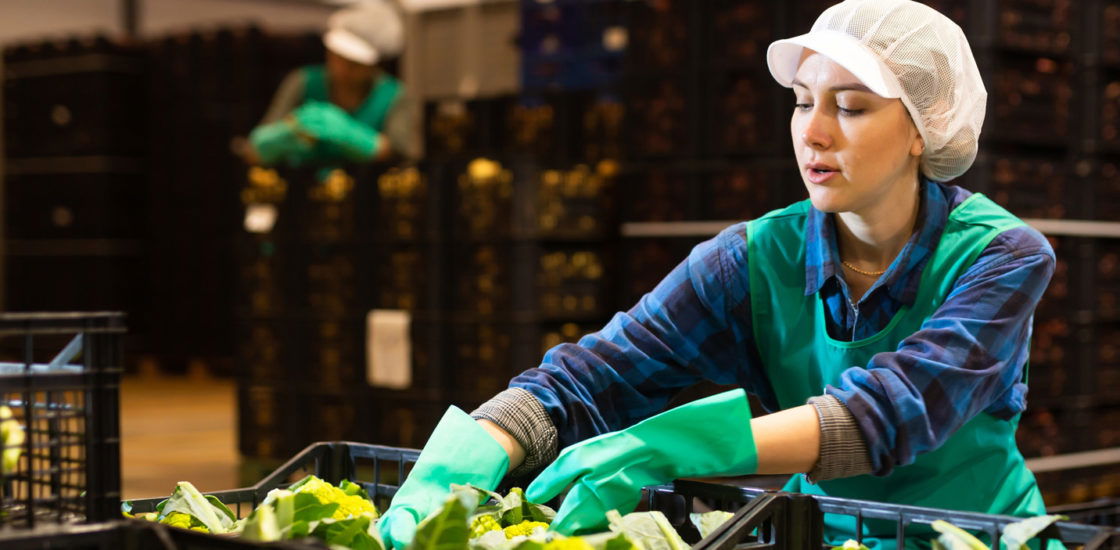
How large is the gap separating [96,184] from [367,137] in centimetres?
501

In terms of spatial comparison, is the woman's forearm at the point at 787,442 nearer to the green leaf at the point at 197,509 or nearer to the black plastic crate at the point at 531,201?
the green leaf at the point at 197,509

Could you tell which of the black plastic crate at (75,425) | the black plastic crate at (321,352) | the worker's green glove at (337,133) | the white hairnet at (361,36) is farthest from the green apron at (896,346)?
the white hairnet at (361,36)

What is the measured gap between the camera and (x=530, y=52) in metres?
6.91

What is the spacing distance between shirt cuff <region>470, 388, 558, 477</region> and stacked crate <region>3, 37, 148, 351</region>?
9.65 meters

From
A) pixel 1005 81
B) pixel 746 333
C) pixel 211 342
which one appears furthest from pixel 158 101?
pixel 746 333

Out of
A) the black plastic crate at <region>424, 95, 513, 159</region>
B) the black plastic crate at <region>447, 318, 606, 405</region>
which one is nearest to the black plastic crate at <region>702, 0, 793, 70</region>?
the black plastic crate at <region>447, 318, 606, 405</region>

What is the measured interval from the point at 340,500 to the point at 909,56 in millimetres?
957

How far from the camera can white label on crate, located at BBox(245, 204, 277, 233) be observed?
6.59 meters

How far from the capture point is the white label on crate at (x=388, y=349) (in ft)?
20.1

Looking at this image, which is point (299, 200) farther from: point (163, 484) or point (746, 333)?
point (746, 333)

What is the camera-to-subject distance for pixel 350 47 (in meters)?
6.83

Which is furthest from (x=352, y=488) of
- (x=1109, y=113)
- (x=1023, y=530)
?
(x=1109, y=113)

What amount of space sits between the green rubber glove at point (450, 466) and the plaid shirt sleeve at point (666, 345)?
0.20m

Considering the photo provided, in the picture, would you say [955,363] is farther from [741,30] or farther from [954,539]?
[741,30]
